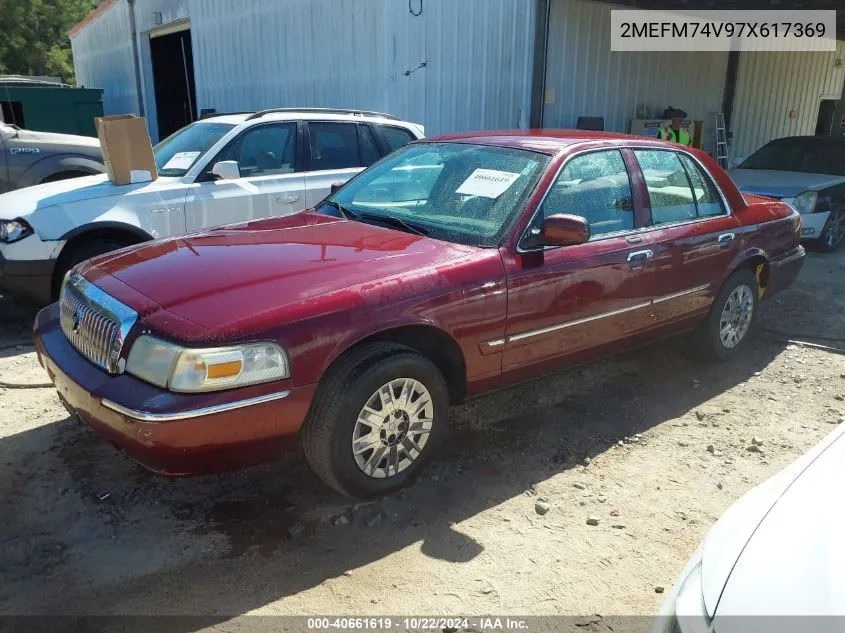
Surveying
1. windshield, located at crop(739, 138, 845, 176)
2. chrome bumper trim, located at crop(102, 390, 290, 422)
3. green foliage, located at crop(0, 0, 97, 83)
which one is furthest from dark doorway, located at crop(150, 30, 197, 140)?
green foliage, located at crop(0, 0, 97, 83)

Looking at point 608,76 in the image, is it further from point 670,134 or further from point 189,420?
point 189,420

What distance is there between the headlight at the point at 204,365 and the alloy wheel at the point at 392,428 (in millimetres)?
482

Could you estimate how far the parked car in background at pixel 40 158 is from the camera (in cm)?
712

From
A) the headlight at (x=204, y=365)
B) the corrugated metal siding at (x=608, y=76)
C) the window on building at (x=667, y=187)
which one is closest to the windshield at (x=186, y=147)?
the headlight at (x=204, y=365)

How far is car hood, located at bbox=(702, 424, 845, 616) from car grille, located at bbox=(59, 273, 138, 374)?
Answer: 7.56ft

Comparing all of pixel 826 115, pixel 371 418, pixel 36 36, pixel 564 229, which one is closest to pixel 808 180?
pixel 564 229

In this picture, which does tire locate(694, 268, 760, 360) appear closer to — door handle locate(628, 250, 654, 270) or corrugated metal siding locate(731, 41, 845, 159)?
door handle locate(628, 250, 654, 270)

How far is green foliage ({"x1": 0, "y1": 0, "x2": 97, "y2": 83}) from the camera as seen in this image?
3020 centimetres

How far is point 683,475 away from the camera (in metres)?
3.54

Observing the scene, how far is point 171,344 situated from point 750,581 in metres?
2.10

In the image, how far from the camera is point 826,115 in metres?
17.7

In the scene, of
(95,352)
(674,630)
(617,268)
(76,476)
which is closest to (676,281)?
(617,268)

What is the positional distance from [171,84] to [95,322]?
16853 millimetres

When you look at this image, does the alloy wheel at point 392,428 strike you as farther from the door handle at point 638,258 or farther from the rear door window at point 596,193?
the door handle at point 638,258
